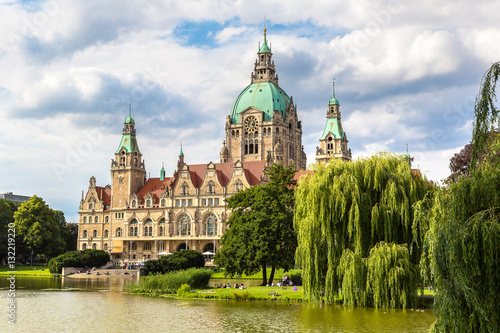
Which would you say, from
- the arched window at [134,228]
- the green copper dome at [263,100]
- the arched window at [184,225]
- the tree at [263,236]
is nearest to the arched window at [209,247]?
the arched window at [184,225]

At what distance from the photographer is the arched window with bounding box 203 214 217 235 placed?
355 ft

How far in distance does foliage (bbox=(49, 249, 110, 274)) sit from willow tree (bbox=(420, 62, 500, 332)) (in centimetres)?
7301

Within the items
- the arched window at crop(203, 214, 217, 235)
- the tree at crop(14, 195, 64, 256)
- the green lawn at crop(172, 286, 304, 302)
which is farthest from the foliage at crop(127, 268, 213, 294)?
the arched window at crop(203, 214, 217, 235)

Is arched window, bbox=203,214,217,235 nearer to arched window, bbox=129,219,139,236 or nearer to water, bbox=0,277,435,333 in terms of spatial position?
arched window, bbox=129,219,139,236

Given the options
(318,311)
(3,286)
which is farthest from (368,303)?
(3,286)

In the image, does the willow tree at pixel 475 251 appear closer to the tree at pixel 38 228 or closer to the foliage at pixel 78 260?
the foliage at pixel 78 260

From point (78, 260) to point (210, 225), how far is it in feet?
93.4

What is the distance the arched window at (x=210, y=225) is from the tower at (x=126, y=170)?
2000 centimetres

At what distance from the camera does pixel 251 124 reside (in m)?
133

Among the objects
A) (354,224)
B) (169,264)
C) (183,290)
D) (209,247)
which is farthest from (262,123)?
(354,224)

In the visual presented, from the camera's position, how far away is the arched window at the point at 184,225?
111 meters

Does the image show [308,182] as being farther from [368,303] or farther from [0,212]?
[0,212]

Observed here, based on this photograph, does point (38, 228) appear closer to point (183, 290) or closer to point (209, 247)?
point (209, 247)

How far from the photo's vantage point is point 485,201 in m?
20.9
